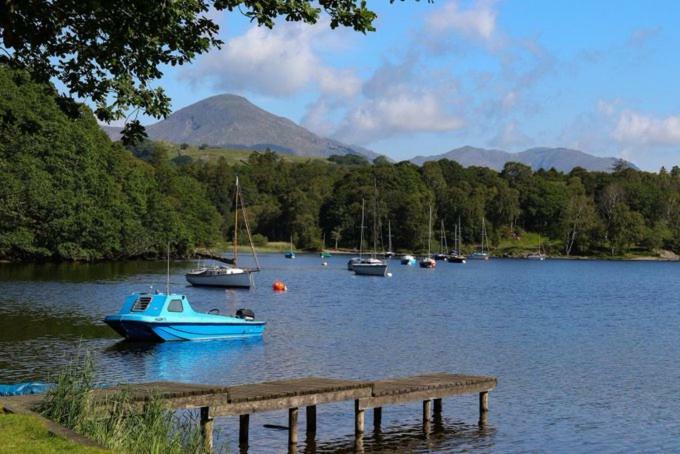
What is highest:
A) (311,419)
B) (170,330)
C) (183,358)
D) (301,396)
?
(170,330)

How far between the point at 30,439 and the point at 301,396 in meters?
9.26

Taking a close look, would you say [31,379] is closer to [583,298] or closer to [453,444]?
[453,444]

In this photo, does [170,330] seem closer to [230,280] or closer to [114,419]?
[114,419]

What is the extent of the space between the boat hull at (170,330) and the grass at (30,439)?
82.3 feet

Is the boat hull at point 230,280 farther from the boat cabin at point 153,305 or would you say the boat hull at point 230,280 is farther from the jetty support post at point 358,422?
the jetty support post at point 358,422

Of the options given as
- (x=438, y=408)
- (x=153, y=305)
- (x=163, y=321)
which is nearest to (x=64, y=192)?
(x=153, y=305)

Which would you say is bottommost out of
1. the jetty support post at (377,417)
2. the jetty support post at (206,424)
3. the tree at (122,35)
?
the jetty support post at (377,417)

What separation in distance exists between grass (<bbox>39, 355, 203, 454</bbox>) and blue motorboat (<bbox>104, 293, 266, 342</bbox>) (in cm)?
2214

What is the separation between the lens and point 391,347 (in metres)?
43.8

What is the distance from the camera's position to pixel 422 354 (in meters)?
41.4

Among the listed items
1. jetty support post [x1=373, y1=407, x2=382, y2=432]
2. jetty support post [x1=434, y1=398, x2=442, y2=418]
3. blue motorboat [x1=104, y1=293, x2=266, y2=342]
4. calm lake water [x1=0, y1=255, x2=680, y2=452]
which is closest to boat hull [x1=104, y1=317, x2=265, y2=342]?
blue motorboat [x1=104, y1=293, x2=266, y2=342]

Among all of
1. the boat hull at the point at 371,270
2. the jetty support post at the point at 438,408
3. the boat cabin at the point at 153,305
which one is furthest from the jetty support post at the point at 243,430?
the boat hull at the point at 371,270

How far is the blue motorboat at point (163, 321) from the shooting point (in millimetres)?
40969

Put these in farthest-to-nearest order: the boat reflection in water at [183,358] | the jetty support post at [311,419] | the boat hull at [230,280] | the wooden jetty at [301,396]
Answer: the boat hull at [230,280]
the boat reflection in water at [183,358]
the jetty support post at [311,419]
the wooden jetty at [301,396]
